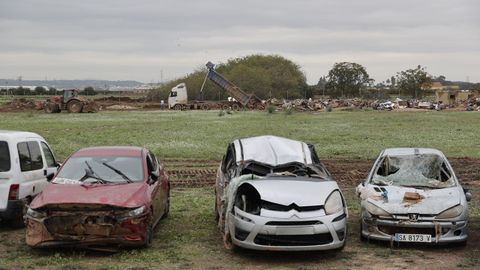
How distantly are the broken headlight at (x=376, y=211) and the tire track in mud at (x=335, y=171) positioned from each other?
6.41 m

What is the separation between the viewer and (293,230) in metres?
8.36

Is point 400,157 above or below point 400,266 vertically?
above

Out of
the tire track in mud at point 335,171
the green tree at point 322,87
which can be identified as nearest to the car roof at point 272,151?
the tire track in mud at point 335,171

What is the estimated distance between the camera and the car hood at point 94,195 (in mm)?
8656

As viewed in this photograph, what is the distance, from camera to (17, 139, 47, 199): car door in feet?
34.0

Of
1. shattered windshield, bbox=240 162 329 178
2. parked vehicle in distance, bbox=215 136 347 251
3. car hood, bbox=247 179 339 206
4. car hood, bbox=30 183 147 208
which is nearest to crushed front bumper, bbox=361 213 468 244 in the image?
parked vehicle in distance, bbox=215 136 347 251

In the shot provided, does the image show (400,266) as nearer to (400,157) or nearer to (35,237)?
(400,157)

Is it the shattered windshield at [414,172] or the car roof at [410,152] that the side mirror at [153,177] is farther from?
the car roof at [410,152]

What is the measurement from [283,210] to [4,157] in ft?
15.4

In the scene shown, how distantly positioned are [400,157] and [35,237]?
6.20 metres

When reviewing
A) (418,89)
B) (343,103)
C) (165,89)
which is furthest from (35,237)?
(418,89)

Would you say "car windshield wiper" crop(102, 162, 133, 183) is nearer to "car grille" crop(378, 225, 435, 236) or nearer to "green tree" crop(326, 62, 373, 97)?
"car grille" crop(378, 225, 435, 236)

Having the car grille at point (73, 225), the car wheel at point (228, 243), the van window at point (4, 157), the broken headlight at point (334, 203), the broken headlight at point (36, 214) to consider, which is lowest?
the car wheel at point (228, 243)

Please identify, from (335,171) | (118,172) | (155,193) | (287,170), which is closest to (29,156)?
(118,172)
